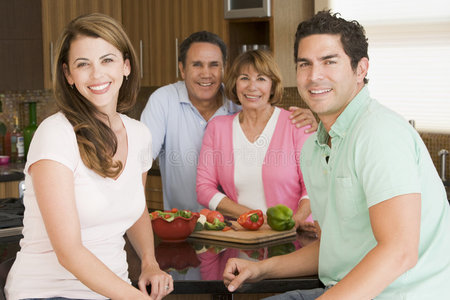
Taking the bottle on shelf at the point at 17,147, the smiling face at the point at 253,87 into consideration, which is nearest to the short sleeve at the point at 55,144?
the smiling face at the point at 253,87

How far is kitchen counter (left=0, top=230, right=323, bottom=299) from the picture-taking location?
1862mm

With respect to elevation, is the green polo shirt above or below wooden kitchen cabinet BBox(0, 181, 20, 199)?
above

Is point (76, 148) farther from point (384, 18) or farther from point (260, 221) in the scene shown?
point (384, 18)

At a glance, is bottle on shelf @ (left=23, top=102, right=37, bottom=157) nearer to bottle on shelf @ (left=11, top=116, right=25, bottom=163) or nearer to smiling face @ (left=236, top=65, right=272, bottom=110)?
bottle on shelf @ (left=11, top=116, right=25, bottom=163)

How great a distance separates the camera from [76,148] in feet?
5.57

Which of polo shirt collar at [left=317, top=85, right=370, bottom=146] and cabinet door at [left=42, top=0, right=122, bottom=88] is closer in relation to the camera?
polo shirt collar at [left=317, top=85, right=370, bottom=146]

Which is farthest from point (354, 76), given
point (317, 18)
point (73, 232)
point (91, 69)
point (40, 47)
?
point (40, 47)

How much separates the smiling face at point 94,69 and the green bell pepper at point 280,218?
787mm

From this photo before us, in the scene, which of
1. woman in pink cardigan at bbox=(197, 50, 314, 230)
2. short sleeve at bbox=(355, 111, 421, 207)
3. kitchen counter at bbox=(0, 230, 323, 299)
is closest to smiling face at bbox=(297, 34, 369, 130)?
short sleeve at bbox=(355, 111, 421, 207)

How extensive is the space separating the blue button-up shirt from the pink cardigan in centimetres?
17

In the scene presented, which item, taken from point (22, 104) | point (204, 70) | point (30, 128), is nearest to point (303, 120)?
point (204, 70)

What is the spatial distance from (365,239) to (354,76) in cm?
46

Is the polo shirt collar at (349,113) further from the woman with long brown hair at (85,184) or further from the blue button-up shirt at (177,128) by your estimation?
the blue button-up shirt at (177,128)

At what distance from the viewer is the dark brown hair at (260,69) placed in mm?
2951
